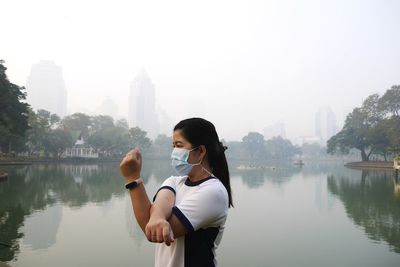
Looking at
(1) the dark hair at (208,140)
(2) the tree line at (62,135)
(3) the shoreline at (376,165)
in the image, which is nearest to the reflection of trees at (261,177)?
(2) the tree line at (62,135)

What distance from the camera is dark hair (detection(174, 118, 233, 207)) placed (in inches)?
60.8

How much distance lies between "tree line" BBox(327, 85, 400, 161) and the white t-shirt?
47.1m

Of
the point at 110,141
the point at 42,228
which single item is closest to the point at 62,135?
the point at 110,141

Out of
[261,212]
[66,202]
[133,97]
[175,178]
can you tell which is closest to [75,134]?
Result: [66,202]

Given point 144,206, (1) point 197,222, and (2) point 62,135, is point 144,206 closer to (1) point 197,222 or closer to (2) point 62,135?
(1) point 197,222

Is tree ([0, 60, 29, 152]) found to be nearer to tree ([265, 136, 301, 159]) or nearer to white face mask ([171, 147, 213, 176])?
white face mask ([171, 147, 213, 176])

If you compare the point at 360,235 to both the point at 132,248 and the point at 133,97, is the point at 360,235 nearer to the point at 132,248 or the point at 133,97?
the point at 132,248

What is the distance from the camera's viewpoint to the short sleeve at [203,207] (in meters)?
1.28

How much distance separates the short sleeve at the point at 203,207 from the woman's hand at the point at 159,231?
0.30 feet

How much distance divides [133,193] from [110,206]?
11.9m

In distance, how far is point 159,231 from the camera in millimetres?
1188

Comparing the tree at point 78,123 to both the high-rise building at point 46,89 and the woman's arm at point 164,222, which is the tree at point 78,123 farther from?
the woman's arm at point 164,222

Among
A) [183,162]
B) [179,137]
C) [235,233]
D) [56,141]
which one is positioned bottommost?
[235,233]

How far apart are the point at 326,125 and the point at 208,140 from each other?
19845 cm
